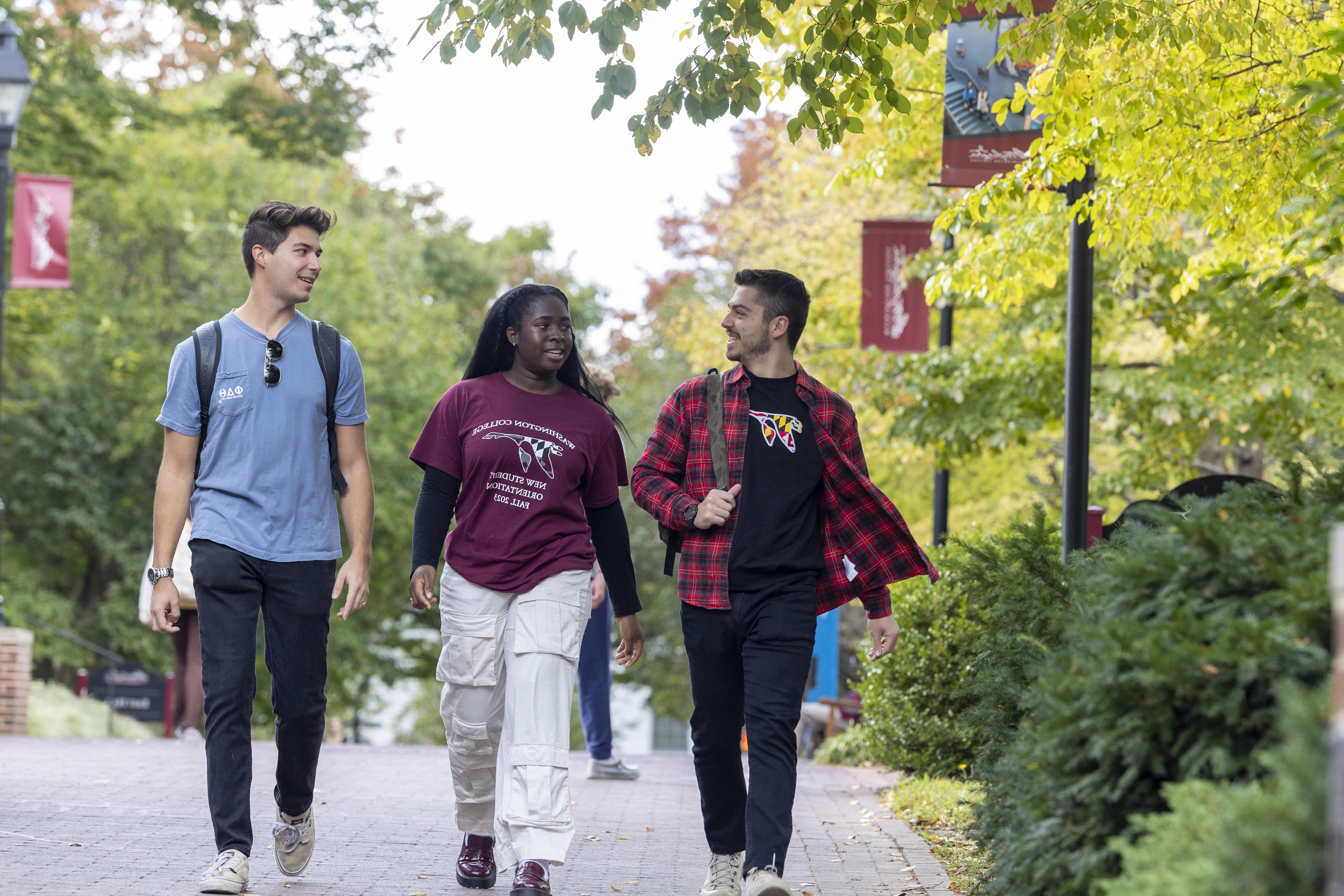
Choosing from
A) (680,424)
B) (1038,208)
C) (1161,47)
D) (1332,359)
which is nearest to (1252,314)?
(1332,359)

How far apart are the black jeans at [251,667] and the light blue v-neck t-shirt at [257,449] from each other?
0.25 ft

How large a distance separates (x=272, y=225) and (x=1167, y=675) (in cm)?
354

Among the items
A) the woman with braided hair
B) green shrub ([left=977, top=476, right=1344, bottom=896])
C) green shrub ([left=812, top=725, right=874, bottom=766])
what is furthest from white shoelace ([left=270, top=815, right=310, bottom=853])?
green shrub ([left=812, top=725, right=874, bottom=766])

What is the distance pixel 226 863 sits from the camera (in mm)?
4773

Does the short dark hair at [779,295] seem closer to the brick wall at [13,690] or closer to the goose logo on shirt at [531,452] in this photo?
the goose logo on shirt at [531,452]

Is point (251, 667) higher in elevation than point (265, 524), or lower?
lower

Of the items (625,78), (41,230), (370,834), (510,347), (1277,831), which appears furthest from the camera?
(41,230)

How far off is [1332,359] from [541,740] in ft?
35.3

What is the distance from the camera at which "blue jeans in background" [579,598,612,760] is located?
9.02 meters

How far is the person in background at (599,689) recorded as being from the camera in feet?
29.5

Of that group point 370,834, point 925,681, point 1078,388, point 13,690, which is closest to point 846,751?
point 925,681

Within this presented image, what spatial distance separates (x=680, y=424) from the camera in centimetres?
515

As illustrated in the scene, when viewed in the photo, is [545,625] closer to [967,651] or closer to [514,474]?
[514,474]

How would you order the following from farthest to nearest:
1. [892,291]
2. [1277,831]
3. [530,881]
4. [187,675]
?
1. [892,291]
2. [187,675]
3. [530,881]
4. [1277,831]
